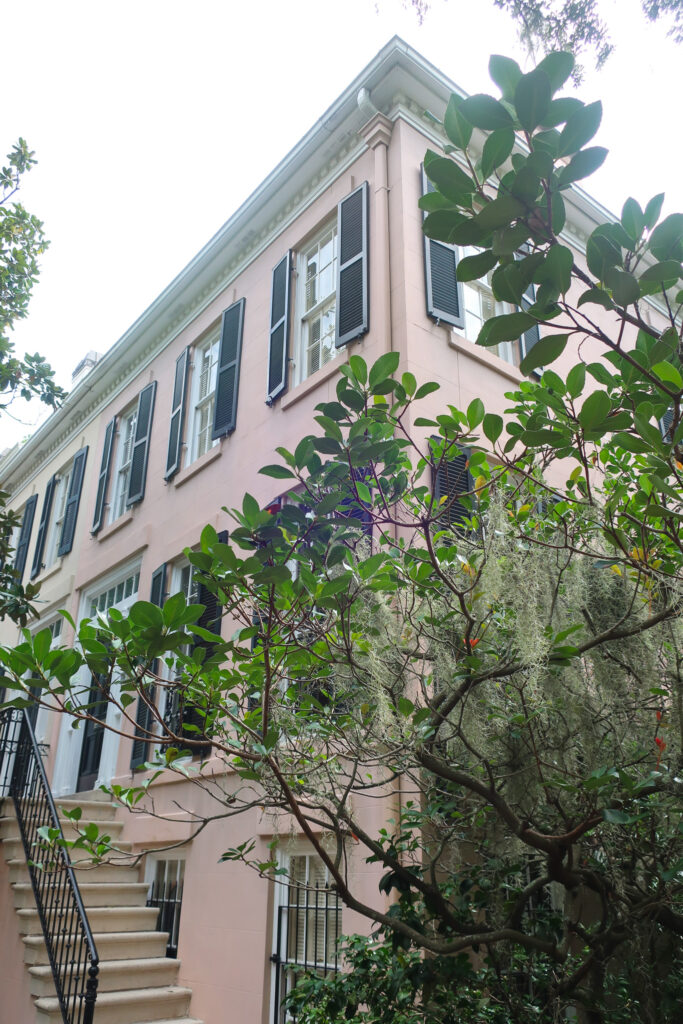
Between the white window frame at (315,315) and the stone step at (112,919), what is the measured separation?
17.8 ft

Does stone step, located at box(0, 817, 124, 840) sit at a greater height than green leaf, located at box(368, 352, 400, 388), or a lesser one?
lesser

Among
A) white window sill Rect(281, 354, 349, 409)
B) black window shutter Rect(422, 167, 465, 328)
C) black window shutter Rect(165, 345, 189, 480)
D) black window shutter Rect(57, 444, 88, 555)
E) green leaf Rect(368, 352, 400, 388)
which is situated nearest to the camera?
green leaf Rect(368, 352, 400, 388)

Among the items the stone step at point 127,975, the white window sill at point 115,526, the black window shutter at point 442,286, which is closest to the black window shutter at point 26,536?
the white window sill at point 115,526

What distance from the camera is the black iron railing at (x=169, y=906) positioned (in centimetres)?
724

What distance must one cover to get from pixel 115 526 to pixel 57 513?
3.71 m

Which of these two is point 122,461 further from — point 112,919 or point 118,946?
point 118,946

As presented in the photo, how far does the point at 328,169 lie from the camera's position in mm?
8508

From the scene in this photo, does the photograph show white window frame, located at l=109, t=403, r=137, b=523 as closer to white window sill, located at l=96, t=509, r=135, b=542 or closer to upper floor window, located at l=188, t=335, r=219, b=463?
white window sill, located at l=96, t=509, r=135, b=542

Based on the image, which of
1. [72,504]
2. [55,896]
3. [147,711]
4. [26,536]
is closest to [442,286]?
[147,711]

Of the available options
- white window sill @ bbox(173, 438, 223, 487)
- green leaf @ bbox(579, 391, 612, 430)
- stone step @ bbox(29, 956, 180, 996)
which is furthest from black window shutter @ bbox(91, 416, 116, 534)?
green leaf @ bbox(579, 391, 612, 430)

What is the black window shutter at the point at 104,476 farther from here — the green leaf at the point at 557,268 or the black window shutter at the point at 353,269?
the green leaf at the point at 557,268

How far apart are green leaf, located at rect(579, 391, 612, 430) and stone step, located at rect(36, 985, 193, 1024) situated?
586 centimetres

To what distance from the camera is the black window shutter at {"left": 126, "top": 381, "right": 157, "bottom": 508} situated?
35.2 ft

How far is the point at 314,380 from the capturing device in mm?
7414
